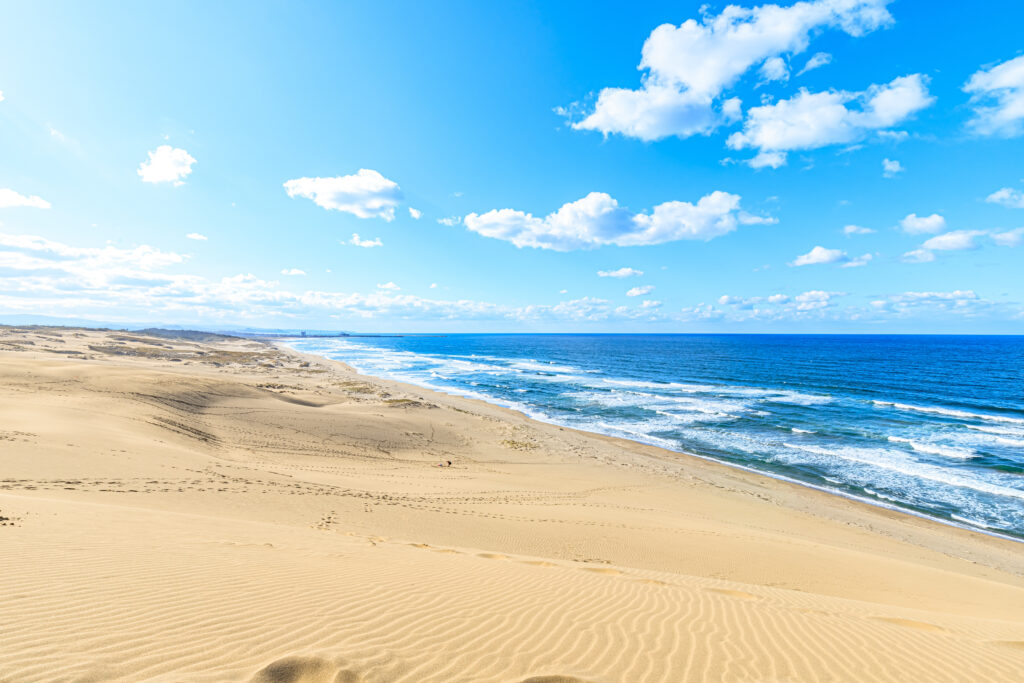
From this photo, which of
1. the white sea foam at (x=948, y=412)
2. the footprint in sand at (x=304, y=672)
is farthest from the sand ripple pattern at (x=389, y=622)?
the white sea foam at (x=948, y=412)

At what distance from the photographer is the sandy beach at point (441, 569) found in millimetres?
4238

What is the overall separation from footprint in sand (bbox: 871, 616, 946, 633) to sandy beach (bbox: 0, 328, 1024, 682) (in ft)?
0.22

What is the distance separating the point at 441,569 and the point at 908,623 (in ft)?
24.4

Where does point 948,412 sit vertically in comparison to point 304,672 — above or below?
below

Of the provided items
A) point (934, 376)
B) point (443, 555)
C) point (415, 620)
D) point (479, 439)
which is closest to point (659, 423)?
point (479, 439)

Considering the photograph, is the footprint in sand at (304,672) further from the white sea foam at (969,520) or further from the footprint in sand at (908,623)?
the white sea foam at (969,520)

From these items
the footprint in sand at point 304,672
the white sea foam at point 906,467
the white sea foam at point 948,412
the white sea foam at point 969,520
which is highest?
the footprint in sand at point 304,672

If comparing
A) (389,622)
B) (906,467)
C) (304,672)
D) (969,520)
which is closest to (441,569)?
(389,622)

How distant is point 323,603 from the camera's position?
529cm

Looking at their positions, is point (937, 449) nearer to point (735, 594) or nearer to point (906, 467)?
point (906, 467)

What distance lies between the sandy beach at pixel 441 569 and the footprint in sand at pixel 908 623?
0.07m

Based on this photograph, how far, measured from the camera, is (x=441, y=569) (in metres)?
7.50

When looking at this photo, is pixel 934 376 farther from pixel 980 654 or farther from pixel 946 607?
pixel 980 654

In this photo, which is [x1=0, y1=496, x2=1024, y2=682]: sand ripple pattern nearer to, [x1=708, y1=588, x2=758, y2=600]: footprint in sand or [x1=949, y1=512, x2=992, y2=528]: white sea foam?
[x1=708, y1=588, x2=758, y2=600]: footprint in sand
